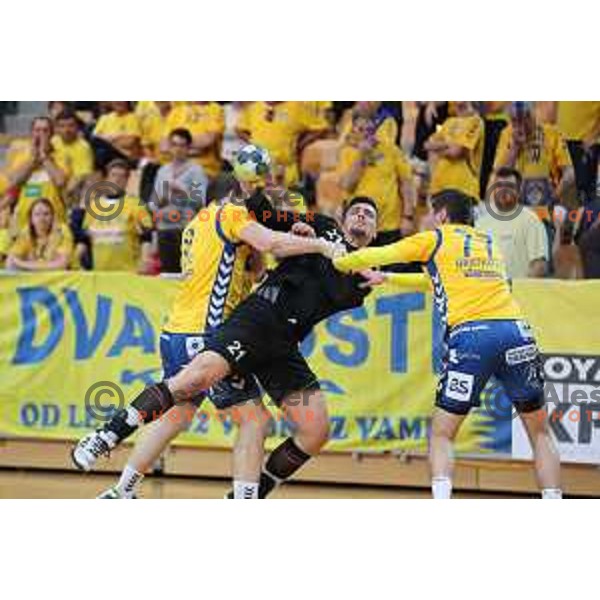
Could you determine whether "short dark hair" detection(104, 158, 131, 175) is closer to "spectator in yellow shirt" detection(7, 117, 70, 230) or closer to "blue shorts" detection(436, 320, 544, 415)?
"spectator in yellow shirt" detection(7, 117, 70, 230)

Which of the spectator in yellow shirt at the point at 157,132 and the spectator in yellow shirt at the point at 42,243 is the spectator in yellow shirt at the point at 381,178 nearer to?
the spectator in yellow shirt at the point at 157,132

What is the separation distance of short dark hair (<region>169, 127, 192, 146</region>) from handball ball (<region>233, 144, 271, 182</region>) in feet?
10.9

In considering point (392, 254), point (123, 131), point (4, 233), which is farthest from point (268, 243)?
point (123, 131)

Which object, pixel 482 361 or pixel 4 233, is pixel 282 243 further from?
pixel 4 233

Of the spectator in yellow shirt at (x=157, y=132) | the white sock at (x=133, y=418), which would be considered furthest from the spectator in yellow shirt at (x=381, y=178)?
the white sock at (x=133, y=418)

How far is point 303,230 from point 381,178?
8.88 feet

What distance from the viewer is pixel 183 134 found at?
1202 centimetres

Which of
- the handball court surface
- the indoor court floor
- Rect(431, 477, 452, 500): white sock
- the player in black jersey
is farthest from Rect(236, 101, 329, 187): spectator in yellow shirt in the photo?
Rect(431, 477, 452, 500): white sock

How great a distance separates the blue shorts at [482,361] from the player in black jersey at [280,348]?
2.73 ft

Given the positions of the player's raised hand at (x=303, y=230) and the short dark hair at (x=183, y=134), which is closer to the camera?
the player's raised hand at (x=303, y=230)

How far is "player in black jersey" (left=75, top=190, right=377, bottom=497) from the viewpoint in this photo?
8.38 m

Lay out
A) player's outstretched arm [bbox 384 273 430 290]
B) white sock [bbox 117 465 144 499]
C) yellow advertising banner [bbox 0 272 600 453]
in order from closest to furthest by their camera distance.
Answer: white sock [bbox 117 465 144 499], player's outstretched arm [bbox 384 273 430 290], yellow advertising banner [bbox 0 272 600 453]

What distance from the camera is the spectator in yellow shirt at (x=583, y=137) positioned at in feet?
36.2
